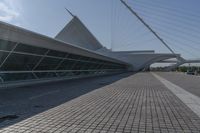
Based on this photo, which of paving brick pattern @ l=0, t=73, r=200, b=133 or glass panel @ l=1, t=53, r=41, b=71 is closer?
paving brick pattern @ l=0, t=73, r=200, b=133

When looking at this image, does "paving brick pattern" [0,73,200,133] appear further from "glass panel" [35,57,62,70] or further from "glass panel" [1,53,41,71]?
"glass panel" [35,57,62,70]

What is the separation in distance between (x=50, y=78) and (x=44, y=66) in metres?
1.21

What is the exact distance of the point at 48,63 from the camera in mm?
19016

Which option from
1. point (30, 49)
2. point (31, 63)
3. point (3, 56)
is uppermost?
point (30, 49)

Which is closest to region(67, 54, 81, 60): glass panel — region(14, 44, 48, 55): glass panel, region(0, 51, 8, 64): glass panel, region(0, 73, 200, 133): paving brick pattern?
region(14, 44, 48, 55): glass panel

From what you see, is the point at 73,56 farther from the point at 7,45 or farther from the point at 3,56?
the point at 7,45

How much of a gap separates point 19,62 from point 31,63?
1361 mm

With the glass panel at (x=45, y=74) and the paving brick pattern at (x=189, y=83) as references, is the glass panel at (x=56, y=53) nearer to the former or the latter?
the glass panel at (x=45, y=74)

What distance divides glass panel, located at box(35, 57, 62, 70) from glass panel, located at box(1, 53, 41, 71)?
932 millimetres

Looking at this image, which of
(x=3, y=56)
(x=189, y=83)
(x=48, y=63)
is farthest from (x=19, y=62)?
(x=189, y=83)

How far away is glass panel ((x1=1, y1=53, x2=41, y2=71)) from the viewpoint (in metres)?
14.3

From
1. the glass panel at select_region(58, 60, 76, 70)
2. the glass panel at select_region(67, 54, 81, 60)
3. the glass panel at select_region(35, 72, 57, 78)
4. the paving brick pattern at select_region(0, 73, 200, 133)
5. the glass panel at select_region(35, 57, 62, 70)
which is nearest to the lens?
the paving brick pattern at select_region(0, 73, 200, 133)

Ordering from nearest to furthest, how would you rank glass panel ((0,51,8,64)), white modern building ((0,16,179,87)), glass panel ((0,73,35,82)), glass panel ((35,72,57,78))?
1. white modern building ((0,16,179,87))
2. glass panel ((0,51,8,64))
3. glass panel ((0,73,35,82))
4. glass panel ((35,72,57,78))

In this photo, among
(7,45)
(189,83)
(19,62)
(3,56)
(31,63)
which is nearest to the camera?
(7,45)
